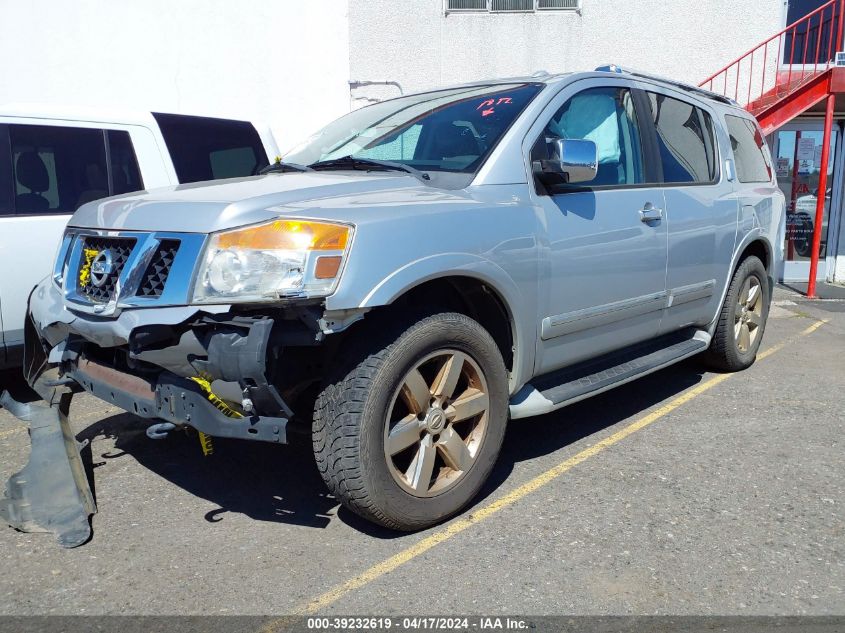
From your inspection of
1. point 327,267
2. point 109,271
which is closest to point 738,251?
point 327,267

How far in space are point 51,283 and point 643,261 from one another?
2899mm

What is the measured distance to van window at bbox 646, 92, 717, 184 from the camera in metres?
4.40

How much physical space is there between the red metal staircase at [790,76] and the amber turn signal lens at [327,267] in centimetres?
883

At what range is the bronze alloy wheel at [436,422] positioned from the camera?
2832mm

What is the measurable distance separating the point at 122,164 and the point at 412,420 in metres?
3.29

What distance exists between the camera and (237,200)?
2.68m

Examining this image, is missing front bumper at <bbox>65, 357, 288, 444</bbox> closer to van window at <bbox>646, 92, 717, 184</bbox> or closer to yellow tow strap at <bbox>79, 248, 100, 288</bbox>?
yellow tow strap at <bbox>79, 248, 100, 288</bbox>

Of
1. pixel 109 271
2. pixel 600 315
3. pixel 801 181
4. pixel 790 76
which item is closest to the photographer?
pixel 109 271

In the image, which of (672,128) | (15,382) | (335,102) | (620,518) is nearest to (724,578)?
(620,518)

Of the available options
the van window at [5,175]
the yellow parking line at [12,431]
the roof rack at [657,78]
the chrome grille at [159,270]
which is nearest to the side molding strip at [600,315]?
the roof rack at [657,78]

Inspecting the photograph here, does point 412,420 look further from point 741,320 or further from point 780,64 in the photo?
point 780,64

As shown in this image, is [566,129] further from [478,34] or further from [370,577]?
[478,34]

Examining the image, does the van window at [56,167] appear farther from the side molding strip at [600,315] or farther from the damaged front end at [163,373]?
the side molding strip at [600,315]

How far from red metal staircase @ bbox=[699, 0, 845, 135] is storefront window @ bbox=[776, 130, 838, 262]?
989mm
